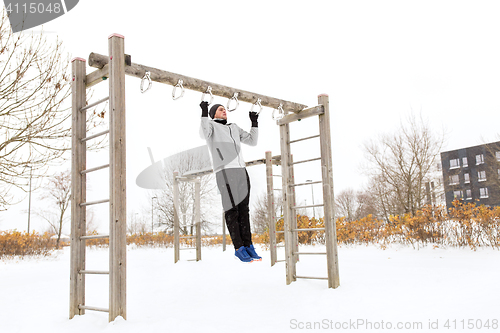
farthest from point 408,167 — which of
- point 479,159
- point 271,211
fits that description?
point 479,159

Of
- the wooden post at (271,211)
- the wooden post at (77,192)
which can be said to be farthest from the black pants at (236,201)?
the wooden post at (271,211)

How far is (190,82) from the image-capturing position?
3762 mm

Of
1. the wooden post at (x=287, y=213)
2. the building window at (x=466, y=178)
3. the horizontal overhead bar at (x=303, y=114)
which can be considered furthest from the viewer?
the building window at (x=466, y=178)

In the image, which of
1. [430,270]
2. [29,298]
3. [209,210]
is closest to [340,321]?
[430,270]

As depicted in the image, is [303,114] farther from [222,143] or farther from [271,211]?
[271,211]

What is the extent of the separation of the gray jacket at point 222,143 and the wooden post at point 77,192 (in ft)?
3.73

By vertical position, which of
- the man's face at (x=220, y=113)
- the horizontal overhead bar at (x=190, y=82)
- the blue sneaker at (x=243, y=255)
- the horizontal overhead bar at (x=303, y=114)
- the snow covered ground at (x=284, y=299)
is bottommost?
the snow covered ground at (x=284, y=299)

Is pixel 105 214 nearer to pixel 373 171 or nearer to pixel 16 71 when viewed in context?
pixel 16 71

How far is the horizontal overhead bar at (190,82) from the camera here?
10.8ft

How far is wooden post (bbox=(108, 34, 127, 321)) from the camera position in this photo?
2959mm

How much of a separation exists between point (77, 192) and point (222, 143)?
1.38m

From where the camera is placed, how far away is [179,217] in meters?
9.00

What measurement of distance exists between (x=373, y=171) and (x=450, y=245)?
290 inches

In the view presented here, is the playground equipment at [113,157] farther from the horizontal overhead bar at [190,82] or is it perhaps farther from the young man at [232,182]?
the young man at [232,182]
